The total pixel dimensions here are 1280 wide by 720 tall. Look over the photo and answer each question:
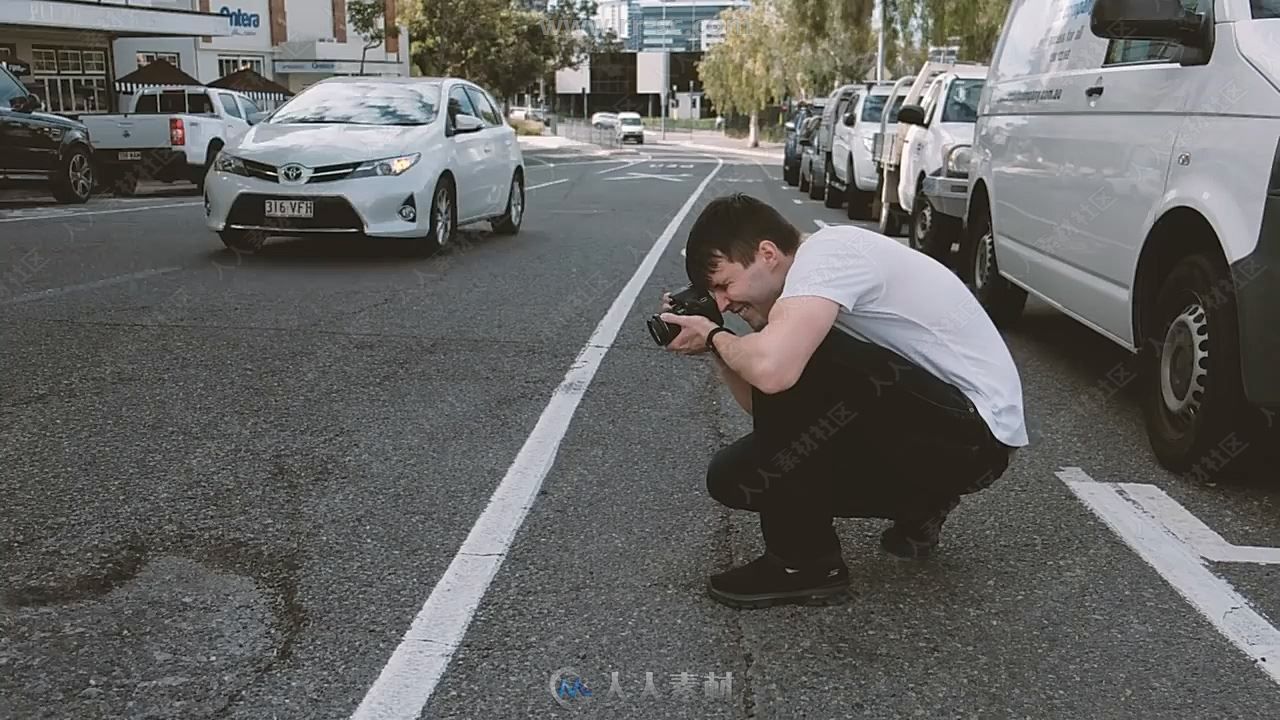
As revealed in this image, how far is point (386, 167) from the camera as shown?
10477mm

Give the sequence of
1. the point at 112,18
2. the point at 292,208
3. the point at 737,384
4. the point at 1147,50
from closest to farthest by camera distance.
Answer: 1. the point at 737,384
2. the point at 1147,50
3. the point at 292,208
4. the point at 112,18

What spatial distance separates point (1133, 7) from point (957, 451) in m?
2.19

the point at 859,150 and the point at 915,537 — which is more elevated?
the point at 859,150

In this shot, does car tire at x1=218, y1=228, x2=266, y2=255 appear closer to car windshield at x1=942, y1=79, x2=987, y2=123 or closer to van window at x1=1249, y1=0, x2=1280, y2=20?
car windshield at x1=942, y1=79, x2=987, y2=123

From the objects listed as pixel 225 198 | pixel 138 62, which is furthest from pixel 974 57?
pixel 225 198

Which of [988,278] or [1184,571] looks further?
[988,278]

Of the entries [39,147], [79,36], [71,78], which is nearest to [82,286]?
[39,147]

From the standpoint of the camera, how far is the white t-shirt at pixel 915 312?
3148 millimetres

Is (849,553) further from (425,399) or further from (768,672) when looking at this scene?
(425,399)

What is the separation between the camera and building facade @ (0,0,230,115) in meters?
26.9

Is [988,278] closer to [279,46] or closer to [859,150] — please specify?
[859,150]

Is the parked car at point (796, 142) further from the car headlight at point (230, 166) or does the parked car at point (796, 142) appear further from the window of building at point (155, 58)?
the car headlight at point (230, 166)

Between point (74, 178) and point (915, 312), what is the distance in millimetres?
16175

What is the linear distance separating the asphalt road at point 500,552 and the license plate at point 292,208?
276 centimetres
